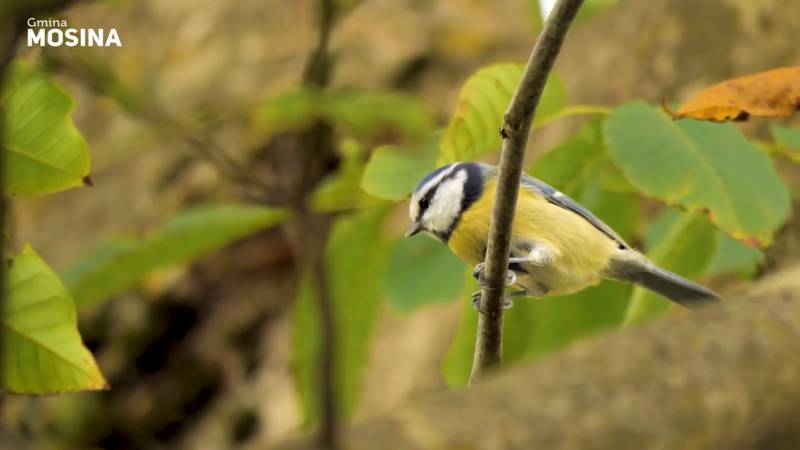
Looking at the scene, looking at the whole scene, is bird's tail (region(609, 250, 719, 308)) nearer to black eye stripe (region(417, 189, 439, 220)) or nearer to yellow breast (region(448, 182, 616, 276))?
yellow breast (region(448, 182, 616, 276))

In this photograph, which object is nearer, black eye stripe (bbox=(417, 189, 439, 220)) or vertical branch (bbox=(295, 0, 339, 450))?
vertical branch (bbox=(295, 0, 339, 450))

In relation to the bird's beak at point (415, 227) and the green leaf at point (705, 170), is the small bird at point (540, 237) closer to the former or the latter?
the bird's beak at point (415, 227)

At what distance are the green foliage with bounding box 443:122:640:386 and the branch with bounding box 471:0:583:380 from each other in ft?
0.75

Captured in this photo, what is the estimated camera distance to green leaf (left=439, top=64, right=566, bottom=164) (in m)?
1.06

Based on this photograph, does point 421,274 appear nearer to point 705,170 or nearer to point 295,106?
point 295,106

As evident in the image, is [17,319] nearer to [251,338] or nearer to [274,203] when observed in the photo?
[274,203]

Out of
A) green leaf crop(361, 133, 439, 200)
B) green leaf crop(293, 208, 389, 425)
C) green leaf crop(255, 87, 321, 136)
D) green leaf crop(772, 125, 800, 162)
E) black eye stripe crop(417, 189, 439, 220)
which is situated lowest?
green leaf crop(293, 208, 389, 425)

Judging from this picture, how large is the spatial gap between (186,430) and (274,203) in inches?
78.2

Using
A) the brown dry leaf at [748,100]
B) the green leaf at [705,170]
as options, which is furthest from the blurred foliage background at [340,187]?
the brown dry leaf at [748,100]

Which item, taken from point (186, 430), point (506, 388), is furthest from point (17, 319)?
point (186, 430)

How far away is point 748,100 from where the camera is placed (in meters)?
0.91

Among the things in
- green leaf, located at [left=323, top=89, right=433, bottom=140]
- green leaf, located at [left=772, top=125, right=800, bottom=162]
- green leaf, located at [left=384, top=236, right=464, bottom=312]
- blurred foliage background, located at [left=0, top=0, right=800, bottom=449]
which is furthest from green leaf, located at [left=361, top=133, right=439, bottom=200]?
green leaf, located at [left=323, top=89, right=433, bottom=140]

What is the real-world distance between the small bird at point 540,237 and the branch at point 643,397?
47 cm

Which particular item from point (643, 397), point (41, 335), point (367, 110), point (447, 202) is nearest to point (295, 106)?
point (367, 110)
